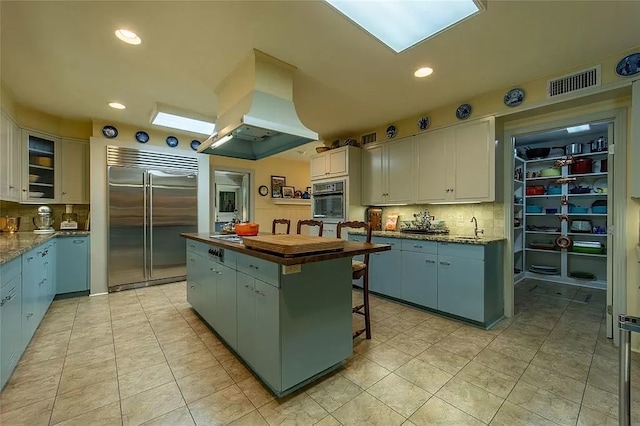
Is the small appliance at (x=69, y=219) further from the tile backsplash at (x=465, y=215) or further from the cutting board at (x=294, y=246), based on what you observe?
the tile backsplash at (x=465, y=215)

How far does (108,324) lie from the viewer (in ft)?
9.66

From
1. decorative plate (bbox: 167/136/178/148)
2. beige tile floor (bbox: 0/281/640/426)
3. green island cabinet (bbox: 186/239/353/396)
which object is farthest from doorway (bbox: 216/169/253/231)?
green island cabinet (bbox: 186/239/353/396)

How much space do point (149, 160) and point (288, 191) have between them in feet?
9.85

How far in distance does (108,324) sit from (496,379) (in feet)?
11.9

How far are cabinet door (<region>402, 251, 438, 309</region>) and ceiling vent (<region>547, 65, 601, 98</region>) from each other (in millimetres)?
1940

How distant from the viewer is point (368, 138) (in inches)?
173

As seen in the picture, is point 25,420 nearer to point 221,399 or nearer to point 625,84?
point 221,399

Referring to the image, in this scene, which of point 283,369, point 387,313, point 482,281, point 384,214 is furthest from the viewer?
point 384,214

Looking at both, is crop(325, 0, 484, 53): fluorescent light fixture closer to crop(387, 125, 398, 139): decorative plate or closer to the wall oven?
crop(387, 125, 398, 139): decorative plate

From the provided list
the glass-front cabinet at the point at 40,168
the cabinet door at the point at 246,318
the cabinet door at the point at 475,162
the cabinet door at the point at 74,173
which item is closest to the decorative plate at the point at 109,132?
the cabinet door at the point at 74,173

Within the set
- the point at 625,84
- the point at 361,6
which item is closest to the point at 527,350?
the point at 625,84

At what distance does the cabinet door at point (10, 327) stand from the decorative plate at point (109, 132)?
2.60m

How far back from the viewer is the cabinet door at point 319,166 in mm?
4671

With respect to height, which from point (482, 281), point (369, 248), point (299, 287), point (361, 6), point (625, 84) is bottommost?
point (482, 281)
